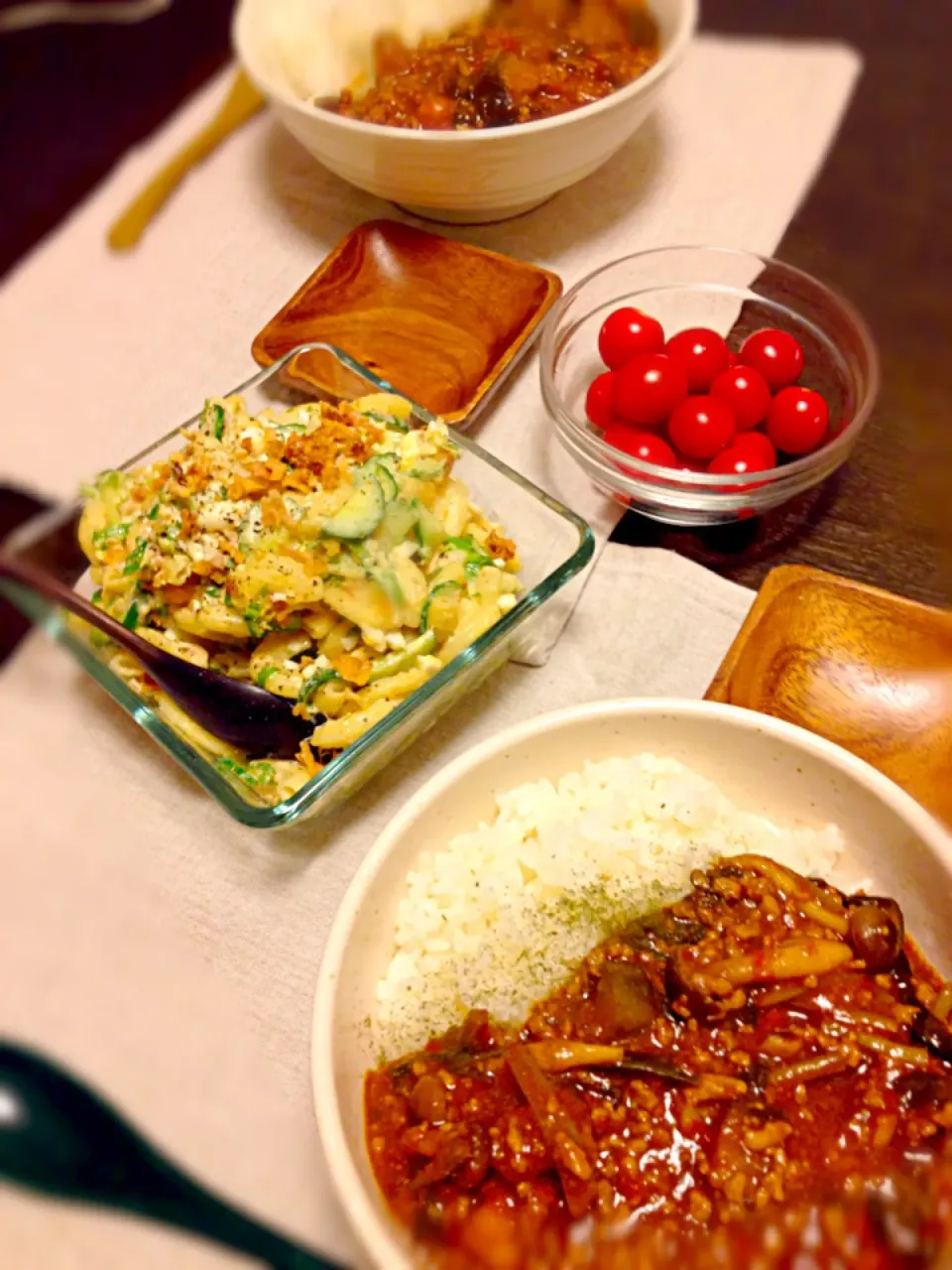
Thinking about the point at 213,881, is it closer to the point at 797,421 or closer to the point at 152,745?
the point at 152,745

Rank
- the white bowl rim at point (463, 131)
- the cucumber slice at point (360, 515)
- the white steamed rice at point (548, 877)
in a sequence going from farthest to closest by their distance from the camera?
the white bowl rim at point (463, 131) < the cucumber slice at point (360, 515) < the white steamed rice at point (548, 877)

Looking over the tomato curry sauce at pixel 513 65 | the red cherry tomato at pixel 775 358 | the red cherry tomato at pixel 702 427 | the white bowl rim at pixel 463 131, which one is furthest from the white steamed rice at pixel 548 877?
the tomato curry sauce at pixel 513 65

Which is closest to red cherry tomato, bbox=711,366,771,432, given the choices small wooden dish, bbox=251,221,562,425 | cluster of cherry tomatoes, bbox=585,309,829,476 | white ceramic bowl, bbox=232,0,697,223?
cluster of cherry tomatoes, bbox=585,309,829,476

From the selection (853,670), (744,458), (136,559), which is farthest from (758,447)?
(136,559)

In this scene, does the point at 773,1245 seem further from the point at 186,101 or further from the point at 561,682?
the point at 186,101

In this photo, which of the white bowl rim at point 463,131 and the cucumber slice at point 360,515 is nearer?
the cucumber slice at point 360,515

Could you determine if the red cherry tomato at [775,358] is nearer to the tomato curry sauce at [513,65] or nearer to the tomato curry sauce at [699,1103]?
the tomato curry sauce at [513,65]
